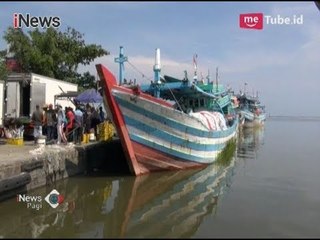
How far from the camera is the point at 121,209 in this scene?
1002cm

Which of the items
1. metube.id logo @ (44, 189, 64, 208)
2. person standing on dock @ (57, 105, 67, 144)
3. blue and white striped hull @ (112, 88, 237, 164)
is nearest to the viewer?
metube.id logo @ (44, 189, 64, 208)

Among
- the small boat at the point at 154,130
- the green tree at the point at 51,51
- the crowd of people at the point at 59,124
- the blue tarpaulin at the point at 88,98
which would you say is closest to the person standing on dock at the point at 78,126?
the crowd of people at the point at 59,124

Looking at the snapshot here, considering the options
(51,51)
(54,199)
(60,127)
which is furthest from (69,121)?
(51,51)

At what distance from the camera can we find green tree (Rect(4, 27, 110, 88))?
1117 inches

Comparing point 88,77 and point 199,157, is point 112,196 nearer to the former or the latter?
point 199,157

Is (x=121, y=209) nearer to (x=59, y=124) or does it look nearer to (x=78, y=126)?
(x=59, y=124)

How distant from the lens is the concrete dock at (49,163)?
33.6 feet

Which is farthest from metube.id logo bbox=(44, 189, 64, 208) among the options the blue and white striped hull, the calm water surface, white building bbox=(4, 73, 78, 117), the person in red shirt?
white building bbox=(4, 73, 78, 117)

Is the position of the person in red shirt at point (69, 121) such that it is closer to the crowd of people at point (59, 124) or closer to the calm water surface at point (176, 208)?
the crowd of people at point (59, 124)

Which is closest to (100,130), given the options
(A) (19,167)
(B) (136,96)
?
(B) (136,96)

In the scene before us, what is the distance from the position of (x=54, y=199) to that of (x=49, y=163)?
5.73 feet

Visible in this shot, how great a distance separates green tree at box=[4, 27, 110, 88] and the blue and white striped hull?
617 inches

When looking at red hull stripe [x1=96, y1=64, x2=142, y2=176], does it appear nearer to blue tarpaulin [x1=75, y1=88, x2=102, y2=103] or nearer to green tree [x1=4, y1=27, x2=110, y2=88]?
blue tarpaulin [x1=75, y1=88, x2=102, y2=103]

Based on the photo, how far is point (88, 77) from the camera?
3347 cm
